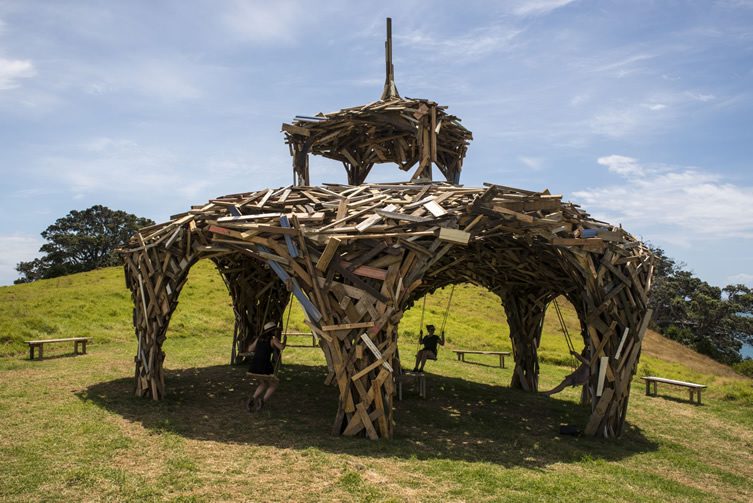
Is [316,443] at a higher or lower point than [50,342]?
lower

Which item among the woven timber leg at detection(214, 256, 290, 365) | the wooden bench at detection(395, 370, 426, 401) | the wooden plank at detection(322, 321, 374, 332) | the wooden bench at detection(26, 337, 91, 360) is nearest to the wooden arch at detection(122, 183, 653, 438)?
the wooden plank at detection(322, 321, 374, 332)

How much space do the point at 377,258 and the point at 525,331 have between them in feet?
27.7

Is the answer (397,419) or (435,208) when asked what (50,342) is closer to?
(397,419)

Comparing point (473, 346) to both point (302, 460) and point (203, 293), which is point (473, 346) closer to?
point (203, 293)

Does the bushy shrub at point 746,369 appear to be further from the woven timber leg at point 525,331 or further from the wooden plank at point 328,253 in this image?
the wooden plank at point 328,253

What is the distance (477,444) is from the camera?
898 cm

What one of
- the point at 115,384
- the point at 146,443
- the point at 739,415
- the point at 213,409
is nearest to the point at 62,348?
the point at 115,384

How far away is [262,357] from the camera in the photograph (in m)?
10.2

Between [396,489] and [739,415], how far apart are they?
11.5 metres

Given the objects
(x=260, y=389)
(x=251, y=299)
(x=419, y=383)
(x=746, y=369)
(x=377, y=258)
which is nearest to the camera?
(x=377, y=258)

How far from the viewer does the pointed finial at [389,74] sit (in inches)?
547

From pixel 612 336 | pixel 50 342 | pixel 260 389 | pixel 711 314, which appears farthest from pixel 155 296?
pixel 711 314

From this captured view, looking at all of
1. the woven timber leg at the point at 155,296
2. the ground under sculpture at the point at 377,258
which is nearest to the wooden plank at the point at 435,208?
the ground under sculpture at the point at 377,258

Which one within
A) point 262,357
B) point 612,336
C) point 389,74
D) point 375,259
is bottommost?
point 262,357
